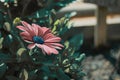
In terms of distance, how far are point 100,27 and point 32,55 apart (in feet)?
8.61

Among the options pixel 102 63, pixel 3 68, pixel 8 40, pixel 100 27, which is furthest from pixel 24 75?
pixel 100 27

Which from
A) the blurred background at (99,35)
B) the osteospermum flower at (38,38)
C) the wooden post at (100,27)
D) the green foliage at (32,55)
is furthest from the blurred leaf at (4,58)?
the wooden post at (100,27)

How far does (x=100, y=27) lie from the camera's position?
4402mm

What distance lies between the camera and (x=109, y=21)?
4.80 meters

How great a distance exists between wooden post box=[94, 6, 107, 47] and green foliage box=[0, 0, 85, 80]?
7.45 ft

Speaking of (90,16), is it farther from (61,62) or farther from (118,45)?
(61,62)

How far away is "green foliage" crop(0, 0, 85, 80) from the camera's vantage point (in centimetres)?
182

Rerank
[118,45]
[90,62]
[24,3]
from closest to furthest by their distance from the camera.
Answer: [24,3], [90,62], [118,45]

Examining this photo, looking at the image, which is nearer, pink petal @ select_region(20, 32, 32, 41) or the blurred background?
pink petal @ select_region(20, 32, 32, 41)

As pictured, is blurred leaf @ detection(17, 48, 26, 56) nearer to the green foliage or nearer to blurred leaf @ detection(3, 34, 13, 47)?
the green foliage

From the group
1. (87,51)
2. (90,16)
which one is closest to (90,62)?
(87,51)

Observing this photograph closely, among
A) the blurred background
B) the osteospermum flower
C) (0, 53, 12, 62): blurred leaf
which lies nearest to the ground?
the blurred background

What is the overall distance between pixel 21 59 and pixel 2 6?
31 centimetres

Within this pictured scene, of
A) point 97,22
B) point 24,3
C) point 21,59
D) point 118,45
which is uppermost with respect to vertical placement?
point 24,3
